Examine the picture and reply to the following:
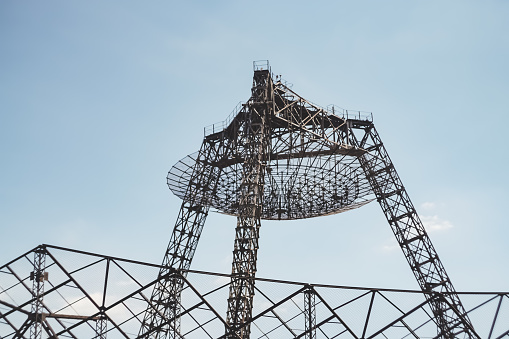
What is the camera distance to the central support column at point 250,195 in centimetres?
3453

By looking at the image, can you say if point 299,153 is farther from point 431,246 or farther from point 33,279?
point 33,279

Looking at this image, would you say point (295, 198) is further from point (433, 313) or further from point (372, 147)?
point (433, 313)

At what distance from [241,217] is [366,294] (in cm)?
1187

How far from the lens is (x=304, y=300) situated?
4759 cm

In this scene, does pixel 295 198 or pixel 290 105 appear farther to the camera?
pixel 295 198

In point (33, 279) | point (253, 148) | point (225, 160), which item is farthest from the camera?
point (225, 160)

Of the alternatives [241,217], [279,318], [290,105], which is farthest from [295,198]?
[279,318]

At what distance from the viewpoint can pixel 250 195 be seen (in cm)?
3866

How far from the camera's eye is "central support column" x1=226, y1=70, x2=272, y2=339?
113 feet

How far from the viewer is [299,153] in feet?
153

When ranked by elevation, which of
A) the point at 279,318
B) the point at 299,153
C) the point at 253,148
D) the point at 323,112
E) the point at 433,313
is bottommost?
the point at 279,318

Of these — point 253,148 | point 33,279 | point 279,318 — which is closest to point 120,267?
point 33,279

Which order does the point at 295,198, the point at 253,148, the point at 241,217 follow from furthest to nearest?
the point at 295,198
the point at 253,148
the point at 241,217

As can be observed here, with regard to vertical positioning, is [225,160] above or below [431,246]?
above
